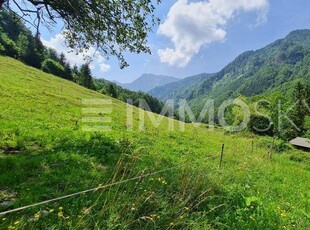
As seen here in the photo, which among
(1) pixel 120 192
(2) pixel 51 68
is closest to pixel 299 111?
(2) pixel 51 68

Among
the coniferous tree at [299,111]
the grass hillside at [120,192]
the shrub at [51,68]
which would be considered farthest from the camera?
the shrub at [51,68]

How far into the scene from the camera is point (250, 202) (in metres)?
8.12

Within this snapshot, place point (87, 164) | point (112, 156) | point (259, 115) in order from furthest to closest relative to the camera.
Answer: point (259, 115) → point (112, 156) → point (87, 164)

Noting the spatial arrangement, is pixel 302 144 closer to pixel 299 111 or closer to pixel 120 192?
pixel 299 111

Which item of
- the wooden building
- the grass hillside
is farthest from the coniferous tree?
the grass hillside

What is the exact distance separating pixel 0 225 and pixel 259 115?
73.6 m

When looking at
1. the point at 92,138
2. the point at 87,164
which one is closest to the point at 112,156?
the point at 87,164

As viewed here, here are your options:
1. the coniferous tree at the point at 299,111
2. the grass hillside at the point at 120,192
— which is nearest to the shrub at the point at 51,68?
the coniferous tree at the point at 299,111

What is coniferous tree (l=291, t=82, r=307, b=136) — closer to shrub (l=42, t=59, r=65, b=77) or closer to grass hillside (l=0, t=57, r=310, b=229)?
shrub (l=42, t=59, r=65, b=77)

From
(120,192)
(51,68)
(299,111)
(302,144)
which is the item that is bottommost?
(302,144)

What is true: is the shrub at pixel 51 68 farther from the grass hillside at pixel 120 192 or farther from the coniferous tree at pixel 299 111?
the grass hillside at pixel 120 192

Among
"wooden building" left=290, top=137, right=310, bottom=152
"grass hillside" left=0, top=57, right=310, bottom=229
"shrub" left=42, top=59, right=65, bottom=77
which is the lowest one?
"wooden building" left=290, top=137, right=310, bottom=152

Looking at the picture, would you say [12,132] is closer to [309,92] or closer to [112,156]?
[112,156]

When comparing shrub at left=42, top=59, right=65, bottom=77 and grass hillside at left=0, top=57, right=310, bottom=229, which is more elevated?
shrub at left=42, top=59, right=65, bottom=77
